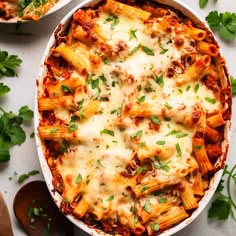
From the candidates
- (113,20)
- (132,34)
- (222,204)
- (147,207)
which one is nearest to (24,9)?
(113,20)

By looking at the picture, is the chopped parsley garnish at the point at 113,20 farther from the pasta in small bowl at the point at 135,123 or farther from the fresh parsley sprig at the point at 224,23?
the fresh parsley sprig at the point at 224,23

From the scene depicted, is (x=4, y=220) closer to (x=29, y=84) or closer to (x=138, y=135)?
(x=29, y=84)

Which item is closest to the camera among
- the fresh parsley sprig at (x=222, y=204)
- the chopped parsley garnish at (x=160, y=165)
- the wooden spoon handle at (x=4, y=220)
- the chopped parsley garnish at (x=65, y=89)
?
the chopped parsley garnish at (x=160, y=165)

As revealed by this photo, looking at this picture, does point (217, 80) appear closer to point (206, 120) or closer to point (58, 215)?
point (206, 120)

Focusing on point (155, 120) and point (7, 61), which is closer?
point (155, 120)

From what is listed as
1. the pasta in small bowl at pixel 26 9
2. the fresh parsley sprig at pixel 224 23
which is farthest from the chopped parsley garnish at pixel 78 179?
the fresh parsley sprig at pixel 224 23
